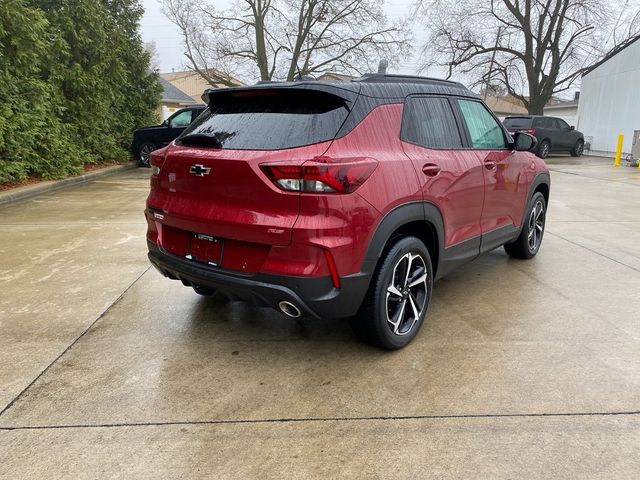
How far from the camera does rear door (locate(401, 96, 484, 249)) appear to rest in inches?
124

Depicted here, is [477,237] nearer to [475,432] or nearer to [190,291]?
[475,432]

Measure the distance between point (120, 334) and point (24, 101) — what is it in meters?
7.61

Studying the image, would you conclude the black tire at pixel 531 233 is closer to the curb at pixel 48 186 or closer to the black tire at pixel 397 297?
the black tire at pixel 397 297

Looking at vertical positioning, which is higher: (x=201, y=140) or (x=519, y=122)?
(x=519, y=122)

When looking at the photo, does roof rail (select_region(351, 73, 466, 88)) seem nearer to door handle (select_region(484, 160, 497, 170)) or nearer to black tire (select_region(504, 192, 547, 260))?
door handle (select_region(484, 160, 497, 170))

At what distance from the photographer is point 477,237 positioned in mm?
3869

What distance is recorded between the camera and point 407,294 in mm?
3176

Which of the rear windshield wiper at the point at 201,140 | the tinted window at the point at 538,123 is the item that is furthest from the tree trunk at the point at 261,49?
the rear windshield wiper at the point at 201,140

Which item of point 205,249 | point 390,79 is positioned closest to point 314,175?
point 205,249

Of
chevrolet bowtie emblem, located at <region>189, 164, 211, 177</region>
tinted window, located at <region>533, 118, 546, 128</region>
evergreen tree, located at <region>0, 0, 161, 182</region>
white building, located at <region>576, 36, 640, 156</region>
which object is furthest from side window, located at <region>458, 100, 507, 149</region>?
white building, located at <region>576, 36, 640, 156</region>

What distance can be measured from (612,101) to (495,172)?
65.6 feet

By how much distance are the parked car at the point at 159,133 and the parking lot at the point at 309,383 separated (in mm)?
9837

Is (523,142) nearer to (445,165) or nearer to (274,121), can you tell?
(445,165)

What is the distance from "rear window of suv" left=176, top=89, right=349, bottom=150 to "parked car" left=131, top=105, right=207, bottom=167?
11.5 meters
